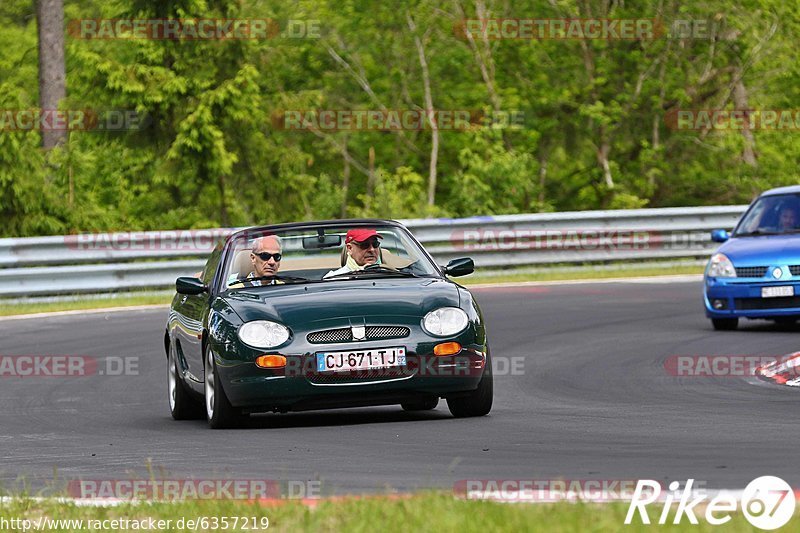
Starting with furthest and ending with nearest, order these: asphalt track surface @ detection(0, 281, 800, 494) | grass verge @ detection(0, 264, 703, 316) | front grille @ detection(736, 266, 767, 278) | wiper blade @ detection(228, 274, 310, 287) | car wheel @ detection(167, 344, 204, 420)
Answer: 1. grass verge @ detection(0, 264, 703, 316)
2. front grille @ detection(736, 266, 767, 278)
3. car wheel @ detection(167, 344, 204, 420)
4. wiper blade @ detection(228, 274, 310, 287)
5. asphalt track surface @ detection(0, 281, 800, 494)

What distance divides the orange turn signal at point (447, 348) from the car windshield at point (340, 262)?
3.52 ft

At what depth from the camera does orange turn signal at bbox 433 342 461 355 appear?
10.1m

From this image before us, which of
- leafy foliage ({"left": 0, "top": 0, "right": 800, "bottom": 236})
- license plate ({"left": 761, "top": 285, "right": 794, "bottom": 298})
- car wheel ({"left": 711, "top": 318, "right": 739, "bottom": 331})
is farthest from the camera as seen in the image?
leafy foliage ({"left": 0, "top": 0, "right": 800, "bottom": 236})

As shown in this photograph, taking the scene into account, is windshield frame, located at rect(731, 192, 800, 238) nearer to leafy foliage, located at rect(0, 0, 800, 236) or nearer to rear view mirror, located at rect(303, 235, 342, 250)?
rear view mirror, located at rect(303, 235, 342, 250)

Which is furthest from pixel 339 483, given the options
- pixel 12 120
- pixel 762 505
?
pixel 12 120

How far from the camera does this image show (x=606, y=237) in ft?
83.7

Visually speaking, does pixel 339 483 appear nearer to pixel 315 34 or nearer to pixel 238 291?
pixel 238 291

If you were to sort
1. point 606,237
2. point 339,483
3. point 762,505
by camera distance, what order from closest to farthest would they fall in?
point 762,505 < point 339,483 < point 606,237

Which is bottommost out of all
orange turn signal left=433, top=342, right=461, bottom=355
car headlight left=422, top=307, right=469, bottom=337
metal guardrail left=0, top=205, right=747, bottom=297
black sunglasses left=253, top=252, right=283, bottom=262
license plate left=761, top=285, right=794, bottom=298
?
metal guardrail left=0, top=205, right=747, bottom=297

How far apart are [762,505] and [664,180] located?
30.8 meters

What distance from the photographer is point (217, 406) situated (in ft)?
34.0

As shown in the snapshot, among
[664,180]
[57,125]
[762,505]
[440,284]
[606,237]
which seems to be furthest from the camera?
[664,180]

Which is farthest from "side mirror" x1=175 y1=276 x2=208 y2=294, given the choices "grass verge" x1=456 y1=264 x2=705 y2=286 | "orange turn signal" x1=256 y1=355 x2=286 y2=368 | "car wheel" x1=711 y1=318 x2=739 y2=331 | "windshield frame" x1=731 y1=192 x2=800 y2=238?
"grass verge" x1=456 y1=264 x2=705 y2=286

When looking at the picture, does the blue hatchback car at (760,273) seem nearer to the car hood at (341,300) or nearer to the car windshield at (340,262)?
the car windshield at (340,262)
